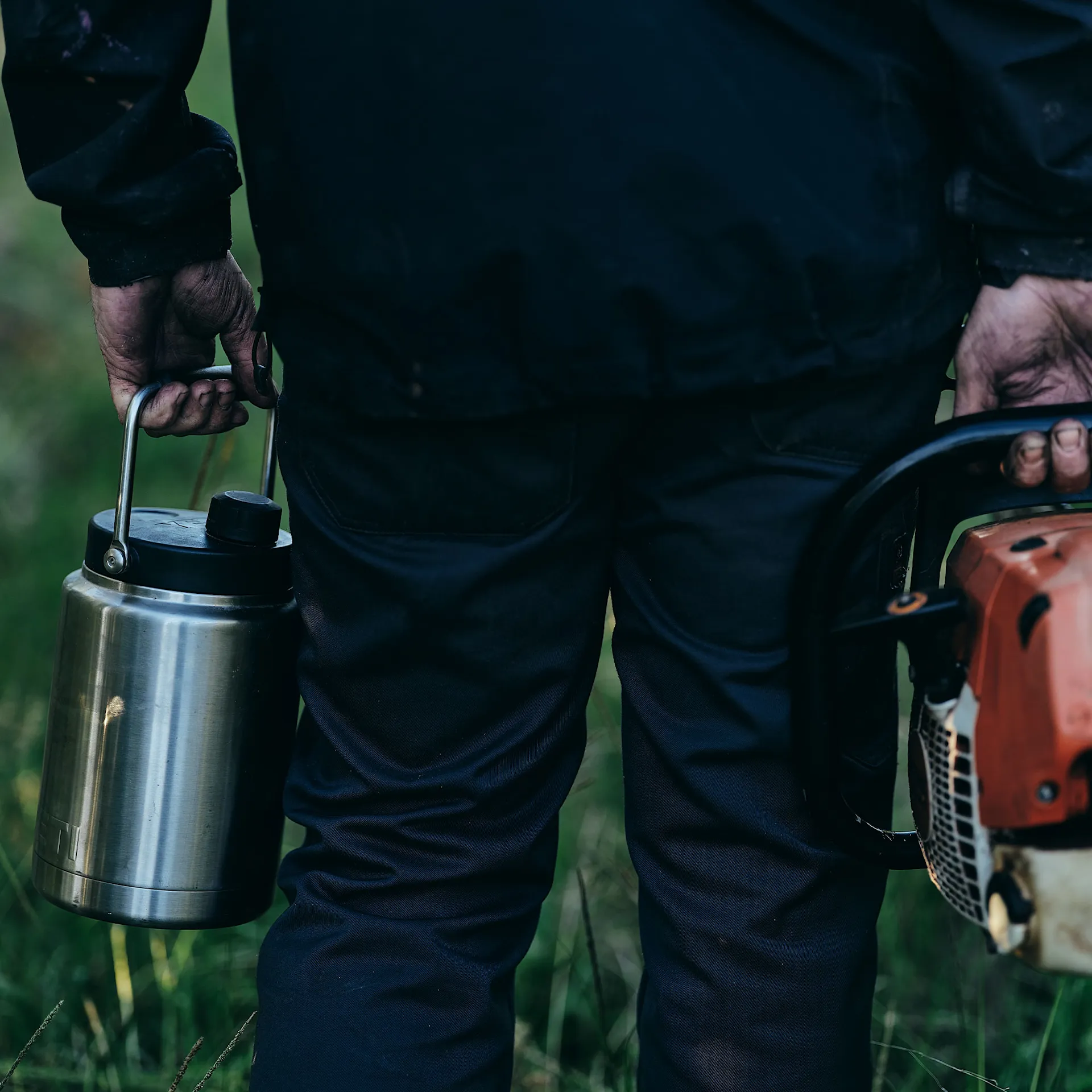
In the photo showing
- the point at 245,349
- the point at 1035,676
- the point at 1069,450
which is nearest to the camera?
the point at 1035,676

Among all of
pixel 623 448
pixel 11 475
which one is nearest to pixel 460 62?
pixel 623 448

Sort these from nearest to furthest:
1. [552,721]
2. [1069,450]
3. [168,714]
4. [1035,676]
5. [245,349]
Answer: [1035,676] < [1069,450] < [552,721] < [168,714] < [245,349]

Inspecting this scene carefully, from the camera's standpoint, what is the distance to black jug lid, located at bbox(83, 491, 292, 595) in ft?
4.79

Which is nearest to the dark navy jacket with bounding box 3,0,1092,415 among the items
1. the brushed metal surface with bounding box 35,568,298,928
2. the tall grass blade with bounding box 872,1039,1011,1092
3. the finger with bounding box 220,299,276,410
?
the finger with bounding box 220,299,276,410

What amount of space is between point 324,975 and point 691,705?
41 centimetres

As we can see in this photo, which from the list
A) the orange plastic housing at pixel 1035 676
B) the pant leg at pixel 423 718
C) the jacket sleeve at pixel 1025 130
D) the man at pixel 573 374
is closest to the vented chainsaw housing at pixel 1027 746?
the orange plastic housing at pixel 1035 676

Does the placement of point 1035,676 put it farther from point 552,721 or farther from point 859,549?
point 552,721

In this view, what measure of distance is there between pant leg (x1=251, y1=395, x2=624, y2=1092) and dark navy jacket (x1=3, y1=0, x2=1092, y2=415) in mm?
81

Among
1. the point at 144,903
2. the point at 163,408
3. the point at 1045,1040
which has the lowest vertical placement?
the point at 1045,1040

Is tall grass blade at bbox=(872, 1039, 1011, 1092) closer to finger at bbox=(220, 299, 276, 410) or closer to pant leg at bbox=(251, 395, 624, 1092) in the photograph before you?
pant leg at bbox=(251, 395, 624, 1092)

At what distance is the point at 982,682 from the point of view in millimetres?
1169

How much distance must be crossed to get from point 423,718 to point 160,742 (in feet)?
1.01

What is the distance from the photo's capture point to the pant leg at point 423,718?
4.15 ft

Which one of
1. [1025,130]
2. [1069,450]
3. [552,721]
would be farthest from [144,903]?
[1025,130]
